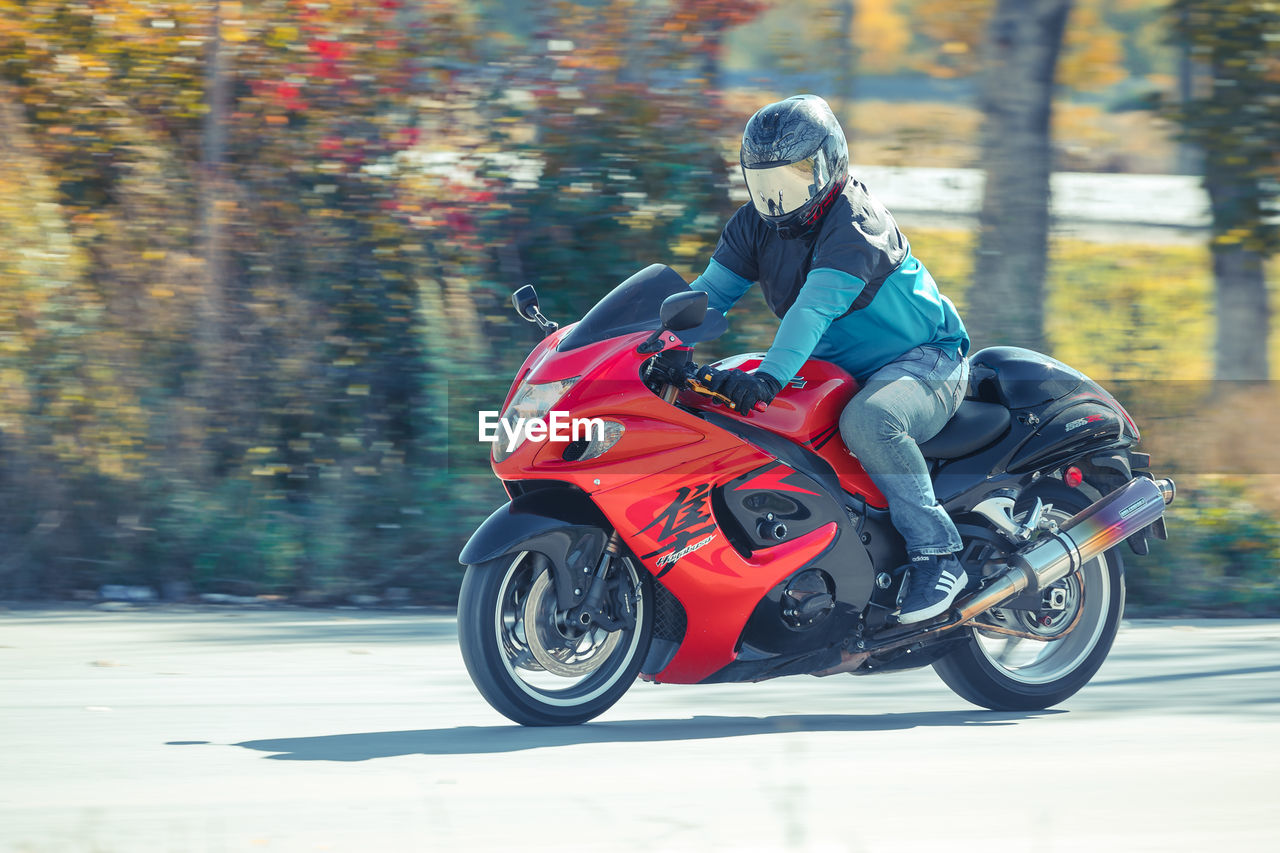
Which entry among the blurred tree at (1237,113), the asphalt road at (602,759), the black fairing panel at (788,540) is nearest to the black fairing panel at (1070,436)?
the black fairing panel at (788,540)

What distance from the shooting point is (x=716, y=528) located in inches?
207

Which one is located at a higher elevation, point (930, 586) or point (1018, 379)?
point (1018, 379)

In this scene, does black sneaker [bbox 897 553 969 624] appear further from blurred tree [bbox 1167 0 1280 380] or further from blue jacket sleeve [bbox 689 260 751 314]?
blurred tree [bbox 1167 0 1280 380]

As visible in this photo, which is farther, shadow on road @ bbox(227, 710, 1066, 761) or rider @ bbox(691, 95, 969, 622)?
rider @ bbox(691, 95, 969, 622)

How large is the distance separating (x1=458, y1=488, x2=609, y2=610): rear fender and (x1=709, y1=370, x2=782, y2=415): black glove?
557 mm

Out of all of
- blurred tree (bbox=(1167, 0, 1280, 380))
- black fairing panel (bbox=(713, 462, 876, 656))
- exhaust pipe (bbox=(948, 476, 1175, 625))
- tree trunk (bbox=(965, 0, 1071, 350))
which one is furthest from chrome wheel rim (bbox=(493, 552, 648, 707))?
blurred tree (bbox=(1167, 0, 1280, 380))

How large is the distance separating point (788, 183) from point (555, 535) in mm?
1317

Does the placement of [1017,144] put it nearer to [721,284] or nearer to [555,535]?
[721,284]

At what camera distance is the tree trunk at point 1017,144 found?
959cm

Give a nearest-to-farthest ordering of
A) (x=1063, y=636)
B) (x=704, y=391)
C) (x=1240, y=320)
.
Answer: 1. (x=704, y=391)
2. (x=1063, y=636)
3. (x=1240, y=320)

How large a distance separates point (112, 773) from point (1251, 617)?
564 cm

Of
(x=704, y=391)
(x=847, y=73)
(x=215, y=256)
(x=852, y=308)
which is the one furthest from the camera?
(x=847, y=73)

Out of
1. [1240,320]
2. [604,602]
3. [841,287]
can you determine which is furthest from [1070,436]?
[1240,320]

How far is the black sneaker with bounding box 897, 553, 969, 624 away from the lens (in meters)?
5.40
